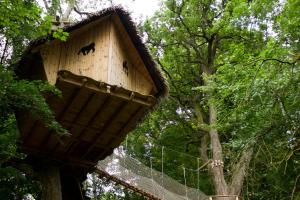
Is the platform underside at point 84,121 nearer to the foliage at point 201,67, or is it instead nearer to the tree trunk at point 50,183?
the tree trunk at point 50,183

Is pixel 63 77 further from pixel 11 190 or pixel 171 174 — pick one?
pixel 171 174

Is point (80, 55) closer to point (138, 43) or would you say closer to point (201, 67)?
point (138, 43)

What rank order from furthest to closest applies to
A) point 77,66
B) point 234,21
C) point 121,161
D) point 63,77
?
point 234,21 < point 121,161 < point 77,66 < point 63,77

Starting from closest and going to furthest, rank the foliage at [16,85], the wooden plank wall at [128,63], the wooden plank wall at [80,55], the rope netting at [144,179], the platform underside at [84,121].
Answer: the foliage at [16,85] → the platform underside at [84,121] → the wooden plank wall at [80,55] → the wooden plank wall at [128,63] → the rope netting at [144,179]

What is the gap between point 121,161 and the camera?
7.71 meters

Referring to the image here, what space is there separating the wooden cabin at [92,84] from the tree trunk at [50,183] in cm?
19

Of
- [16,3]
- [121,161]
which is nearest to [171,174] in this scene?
[121,161]

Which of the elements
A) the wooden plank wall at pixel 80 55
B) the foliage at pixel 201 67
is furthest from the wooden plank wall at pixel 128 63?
the foliage at pixel 201 67

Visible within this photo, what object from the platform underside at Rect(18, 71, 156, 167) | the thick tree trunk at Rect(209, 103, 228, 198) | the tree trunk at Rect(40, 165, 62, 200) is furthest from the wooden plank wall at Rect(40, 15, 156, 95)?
the thick tree trunk at Rect(209, 103, 228, 198)

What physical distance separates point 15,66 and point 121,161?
2.80 metres

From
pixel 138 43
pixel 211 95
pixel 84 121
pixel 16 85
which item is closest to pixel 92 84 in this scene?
pixel 84 121

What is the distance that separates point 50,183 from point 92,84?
5.74 ft

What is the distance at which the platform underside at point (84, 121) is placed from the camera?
5.23m

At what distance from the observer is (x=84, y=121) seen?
5.73 meters
